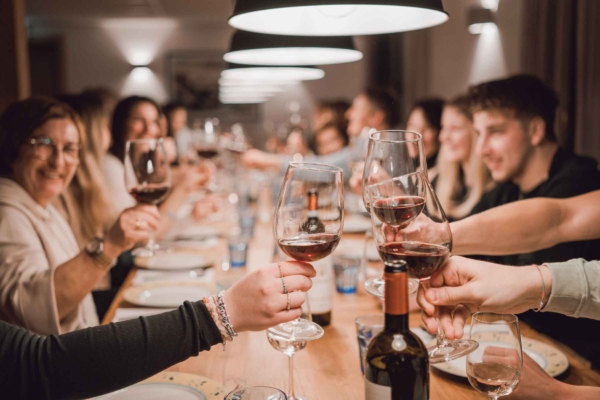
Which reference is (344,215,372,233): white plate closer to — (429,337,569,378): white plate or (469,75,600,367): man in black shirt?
(469,75,600,367): man in black shirt

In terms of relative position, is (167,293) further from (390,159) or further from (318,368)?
(390,159)

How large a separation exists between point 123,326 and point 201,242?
5.35 ft

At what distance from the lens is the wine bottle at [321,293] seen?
5.04ft

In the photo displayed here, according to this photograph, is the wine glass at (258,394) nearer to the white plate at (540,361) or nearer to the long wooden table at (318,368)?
the long wooden table at (318,368)

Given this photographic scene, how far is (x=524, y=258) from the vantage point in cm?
214

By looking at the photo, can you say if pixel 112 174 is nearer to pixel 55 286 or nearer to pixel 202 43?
pixel 55 286

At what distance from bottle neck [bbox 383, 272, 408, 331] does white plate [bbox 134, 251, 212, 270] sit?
4.70 feet

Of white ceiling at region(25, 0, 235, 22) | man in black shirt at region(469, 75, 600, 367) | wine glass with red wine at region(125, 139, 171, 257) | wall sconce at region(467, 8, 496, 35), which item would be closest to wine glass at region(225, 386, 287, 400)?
wine glass with red wine at region(125, 139, 171, 257)

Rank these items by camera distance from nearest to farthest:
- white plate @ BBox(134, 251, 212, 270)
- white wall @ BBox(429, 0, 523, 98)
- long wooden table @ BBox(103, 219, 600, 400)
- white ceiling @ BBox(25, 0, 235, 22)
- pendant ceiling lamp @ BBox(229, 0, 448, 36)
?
long wooden table @ BBox(103, 219, 600, 400)
pendant ceiling lamp @ BBox(229, 0, 448, 36)
white plate @ BBox(134, 251, 212, 270)
white wall @ BBox(429, 0, 523, 98)
white ceiling @ BBox(25, 0, 235, 22)

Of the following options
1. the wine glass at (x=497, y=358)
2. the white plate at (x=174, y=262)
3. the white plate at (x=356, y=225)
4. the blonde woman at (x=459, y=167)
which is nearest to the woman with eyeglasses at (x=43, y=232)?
the white plate at (x=174, y=262)

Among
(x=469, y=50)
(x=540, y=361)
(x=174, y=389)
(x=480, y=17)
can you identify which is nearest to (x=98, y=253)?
(x=174, y=389)

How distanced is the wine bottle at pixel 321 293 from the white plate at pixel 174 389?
0.44 m

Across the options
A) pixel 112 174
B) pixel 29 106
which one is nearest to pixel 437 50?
pixel 112 174

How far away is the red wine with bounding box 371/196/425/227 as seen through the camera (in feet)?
3.54
